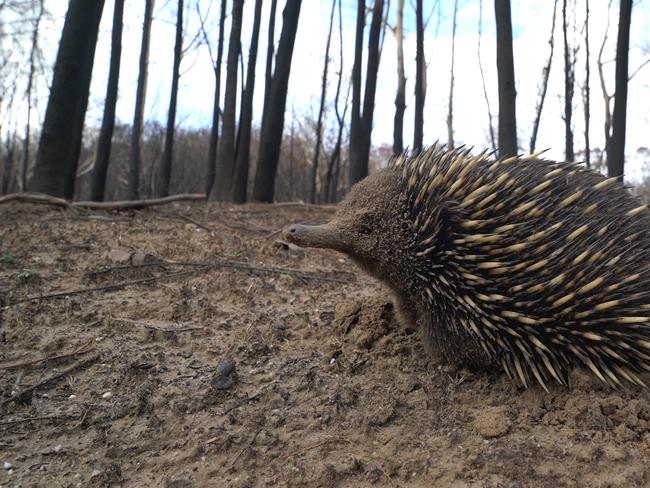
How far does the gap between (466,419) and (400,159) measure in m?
1.79

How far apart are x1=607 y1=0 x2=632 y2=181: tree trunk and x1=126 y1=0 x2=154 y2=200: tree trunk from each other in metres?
12.8

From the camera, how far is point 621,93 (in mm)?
10742

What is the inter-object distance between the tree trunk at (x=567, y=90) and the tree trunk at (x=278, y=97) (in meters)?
11.4

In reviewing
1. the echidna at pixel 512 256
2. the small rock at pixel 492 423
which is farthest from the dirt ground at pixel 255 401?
the echidna at pixel 512 256

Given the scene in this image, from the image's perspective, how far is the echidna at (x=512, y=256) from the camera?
2.88 meters

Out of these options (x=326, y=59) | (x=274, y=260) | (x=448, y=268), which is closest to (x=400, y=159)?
(x=448, y=268)

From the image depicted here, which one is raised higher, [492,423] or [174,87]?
[174,87]

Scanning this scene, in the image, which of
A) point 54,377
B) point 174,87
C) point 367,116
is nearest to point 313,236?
point 54,377

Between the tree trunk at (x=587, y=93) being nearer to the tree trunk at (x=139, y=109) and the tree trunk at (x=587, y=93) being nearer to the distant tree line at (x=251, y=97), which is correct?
the distant tree line at (x=251, y=97)

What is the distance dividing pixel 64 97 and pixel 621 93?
A: 423 inches

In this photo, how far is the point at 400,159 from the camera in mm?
3639

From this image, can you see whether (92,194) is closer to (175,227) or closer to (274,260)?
(175,227)

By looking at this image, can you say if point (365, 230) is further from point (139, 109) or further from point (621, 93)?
point (139, 109)

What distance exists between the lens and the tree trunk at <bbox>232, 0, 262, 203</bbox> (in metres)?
13.1
